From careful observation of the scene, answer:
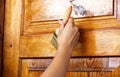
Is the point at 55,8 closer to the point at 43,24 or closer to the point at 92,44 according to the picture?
the point at 43,24

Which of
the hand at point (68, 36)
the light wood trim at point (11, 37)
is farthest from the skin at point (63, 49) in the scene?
the light wood trim at point (11, 37)

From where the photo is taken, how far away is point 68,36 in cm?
79

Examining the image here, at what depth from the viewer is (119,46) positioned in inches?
30.2

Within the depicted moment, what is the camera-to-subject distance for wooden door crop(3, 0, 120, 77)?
79 cm

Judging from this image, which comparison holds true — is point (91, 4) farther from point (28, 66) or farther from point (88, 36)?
point (28, 66)

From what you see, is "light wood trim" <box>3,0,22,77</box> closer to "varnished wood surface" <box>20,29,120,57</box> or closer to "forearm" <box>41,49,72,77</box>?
"varnished wood surface" <box>20,29,120,57</box>

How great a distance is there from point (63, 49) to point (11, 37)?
27cm

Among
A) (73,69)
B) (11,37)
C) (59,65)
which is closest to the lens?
(59,65)

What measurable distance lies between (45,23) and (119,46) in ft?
0.80

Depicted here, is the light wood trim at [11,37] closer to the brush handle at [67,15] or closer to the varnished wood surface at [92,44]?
the varnished wood surface at [92,44]

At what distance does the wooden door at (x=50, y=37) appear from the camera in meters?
0.79

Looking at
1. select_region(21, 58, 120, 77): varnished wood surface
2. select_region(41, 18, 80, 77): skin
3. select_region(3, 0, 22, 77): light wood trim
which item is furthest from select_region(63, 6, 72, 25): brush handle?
select_region(3, 0, 22, 77): light wood trim

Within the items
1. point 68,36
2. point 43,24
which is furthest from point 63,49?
point 43,24

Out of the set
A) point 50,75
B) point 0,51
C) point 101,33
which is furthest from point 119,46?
point 0,51
